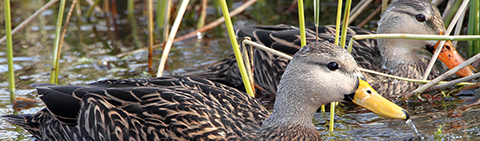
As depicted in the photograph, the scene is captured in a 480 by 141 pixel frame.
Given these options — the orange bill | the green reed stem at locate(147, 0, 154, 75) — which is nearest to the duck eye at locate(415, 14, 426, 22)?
the orange bill

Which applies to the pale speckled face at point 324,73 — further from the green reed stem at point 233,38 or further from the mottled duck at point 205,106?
the green reed stem at point 233,38

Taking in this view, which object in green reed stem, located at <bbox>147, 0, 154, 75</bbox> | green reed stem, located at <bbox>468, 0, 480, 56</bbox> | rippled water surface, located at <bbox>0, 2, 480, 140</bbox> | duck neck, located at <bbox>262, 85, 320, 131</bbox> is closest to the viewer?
duck neck, located at <bbox>262, 85, 320, 131</bbox>

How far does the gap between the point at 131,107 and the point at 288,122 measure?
114cm

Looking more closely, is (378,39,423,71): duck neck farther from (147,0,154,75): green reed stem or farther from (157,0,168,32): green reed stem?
(157,0,168,32): green reed stem

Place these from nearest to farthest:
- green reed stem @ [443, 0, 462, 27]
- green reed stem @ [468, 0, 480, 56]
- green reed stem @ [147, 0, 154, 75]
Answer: green reed stem @ [468, 0, 480, 56]
green reed stem @ [443, 0, 462, 27]
green reed stem @ [147, 0, 154, 75]

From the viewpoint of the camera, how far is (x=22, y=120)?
172 inches

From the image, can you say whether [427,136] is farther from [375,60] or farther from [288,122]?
[375,60]

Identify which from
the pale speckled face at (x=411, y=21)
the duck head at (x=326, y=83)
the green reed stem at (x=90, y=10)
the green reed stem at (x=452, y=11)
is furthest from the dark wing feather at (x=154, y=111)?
the green reed stem at (x=90, y=10)

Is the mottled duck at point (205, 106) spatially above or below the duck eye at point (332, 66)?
below

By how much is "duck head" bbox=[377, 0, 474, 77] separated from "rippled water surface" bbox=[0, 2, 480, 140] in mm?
565

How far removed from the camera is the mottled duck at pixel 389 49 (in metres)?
5.10

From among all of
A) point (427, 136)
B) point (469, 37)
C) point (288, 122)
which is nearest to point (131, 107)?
point (288, 122)

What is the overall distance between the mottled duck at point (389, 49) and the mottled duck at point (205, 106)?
1471 millimetres

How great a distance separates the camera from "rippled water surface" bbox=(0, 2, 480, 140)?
4.08 m
